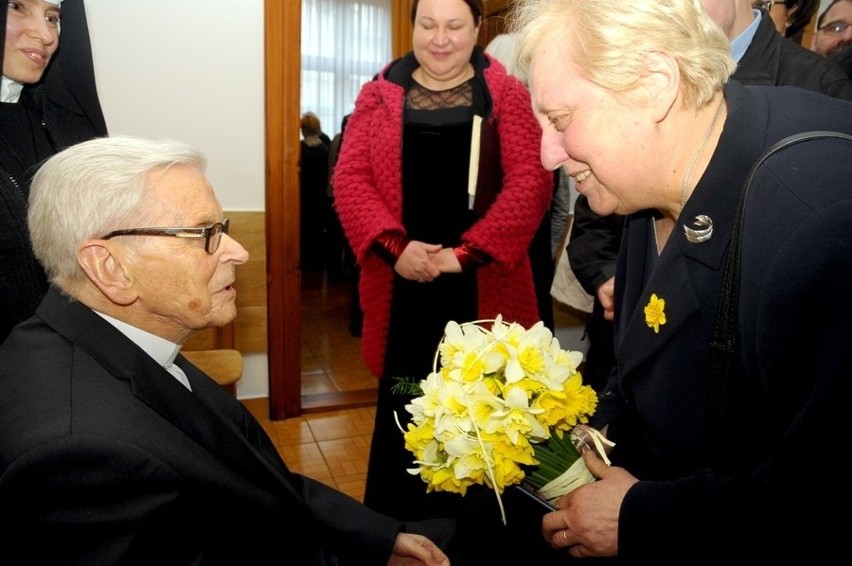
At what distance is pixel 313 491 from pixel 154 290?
68 cm

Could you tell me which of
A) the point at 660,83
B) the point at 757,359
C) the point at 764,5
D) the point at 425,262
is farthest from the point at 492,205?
the point at 757,359

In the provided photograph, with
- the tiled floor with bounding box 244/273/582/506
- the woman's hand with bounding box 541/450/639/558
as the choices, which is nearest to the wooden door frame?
the tiled floor with bounding box 244/273/582/506

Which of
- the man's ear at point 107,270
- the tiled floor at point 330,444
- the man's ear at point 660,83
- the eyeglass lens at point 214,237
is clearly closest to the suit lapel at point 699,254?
the man's ear at point 660,83

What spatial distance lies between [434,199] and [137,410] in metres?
1.63

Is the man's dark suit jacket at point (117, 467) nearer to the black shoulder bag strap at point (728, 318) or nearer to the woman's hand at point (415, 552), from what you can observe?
the woman's hand at point (415, 552)

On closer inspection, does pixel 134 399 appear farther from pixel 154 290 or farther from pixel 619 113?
pixel 619 113

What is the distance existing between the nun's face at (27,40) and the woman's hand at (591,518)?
7.46ft

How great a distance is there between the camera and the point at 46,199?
55.2 inches

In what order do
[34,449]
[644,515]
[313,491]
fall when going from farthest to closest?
[313,491] < [644,515] < [34,449]

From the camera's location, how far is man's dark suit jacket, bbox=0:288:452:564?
1.04 metres

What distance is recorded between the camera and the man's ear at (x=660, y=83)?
1170 mm

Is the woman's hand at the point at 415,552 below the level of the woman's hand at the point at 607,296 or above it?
below

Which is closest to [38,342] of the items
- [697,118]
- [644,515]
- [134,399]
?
[134,399]

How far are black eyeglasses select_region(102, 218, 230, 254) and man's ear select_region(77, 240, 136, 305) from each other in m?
0.03
